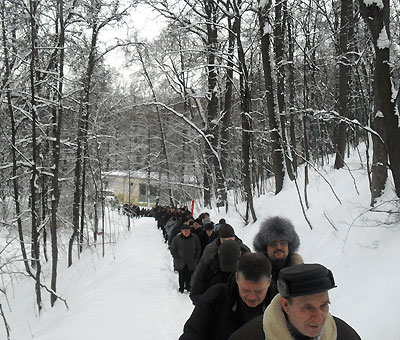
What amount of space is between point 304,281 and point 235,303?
4.06 ft

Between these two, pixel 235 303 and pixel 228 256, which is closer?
pixel 235 303

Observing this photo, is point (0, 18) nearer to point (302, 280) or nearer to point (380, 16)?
point (380, 16)

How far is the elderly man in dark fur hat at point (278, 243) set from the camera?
143 inches

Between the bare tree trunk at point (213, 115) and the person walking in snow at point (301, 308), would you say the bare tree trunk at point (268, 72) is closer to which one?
the bare tree trunk at point (213, 115)

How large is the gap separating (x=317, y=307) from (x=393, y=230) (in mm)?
4675

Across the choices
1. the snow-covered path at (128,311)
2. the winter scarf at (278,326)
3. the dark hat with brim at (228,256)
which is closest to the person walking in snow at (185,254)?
the snow-covered path at (128,311)

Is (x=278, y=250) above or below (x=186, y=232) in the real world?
above

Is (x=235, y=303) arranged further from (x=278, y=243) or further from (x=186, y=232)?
(x=186, y=232)

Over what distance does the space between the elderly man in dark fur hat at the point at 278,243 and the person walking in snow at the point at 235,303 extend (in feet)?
3.03

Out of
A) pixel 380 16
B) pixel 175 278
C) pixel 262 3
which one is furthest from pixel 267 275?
pixel 262 3

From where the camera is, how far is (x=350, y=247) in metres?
6.15

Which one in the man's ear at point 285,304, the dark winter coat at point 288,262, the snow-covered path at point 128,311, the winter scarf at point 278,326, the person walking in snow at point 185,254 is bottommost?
the snow-covered path at point 128,311

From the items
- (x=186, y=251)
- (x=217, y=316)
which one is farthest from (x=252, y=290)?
(x=186, y=251)

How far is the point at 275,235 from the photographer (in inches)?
146
